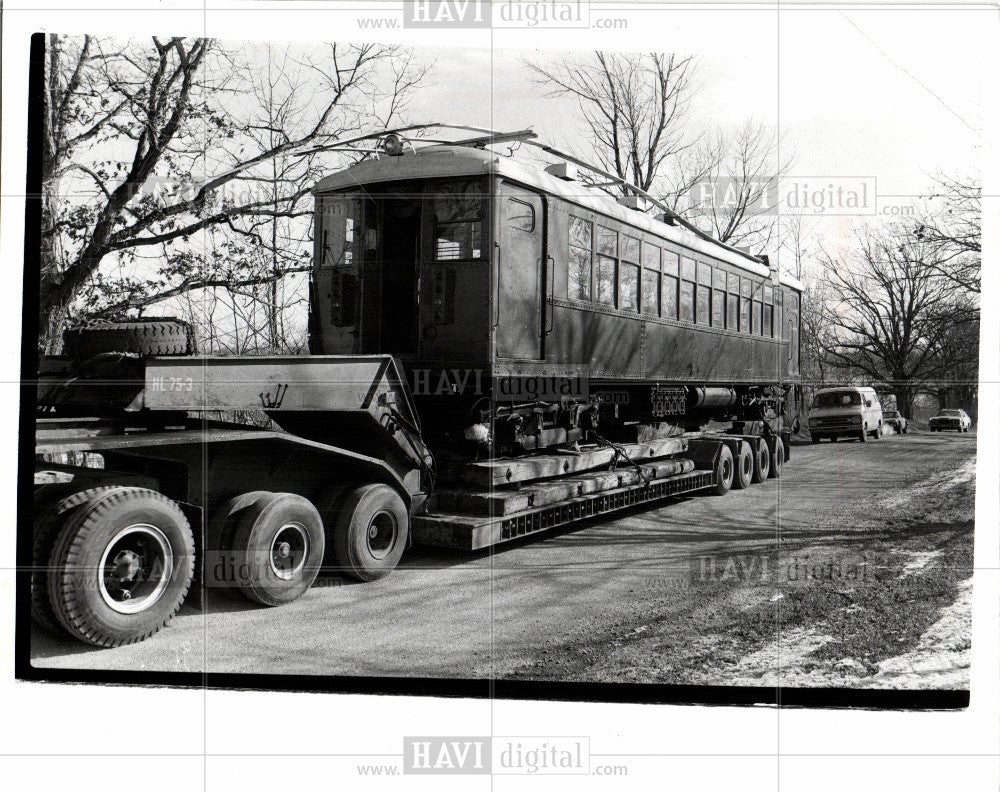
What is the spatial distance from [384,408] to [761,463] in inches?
342

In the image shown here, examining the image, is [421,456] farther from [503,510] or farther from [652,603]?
[652,603]

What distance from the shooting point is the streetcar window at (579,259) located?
743 cm

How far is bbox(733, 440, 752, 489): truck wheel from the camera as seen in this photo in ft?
38.7

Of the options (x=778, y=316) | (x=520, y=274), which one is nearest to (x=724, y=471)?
(x=778, y=316)

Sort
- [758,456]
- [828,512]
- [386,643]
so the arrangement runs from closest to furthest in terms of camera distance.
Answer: [386,643] < [828,512] < [758,456]

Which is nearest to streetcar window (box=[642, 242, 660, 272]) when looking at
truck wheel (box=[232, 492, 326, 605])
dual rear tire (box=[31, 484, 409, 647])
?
dual rear tire (box=[31, 484, 409, 647])

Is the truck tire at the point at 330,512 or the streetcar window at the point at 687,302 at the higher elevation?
the streetcar window at the point at 687,302

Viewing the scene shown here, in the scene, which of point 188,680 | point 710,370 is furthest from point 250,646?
point 710,370

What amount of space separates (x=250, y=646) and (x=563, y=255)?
4389mm

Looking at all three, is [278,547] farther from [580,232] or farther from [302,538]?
[580,232]

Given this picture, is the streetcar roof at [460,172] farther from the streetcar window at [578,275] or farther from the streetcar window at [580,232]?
the streetcar window at [578,275]

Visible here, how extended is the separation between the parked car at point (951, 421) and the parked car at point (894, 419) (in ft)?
2.42

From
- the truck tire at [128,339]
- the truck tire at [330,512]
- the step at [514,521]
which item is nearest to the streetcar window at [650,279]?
the step at [514,521]

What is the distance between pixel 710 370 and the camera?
422 inches
